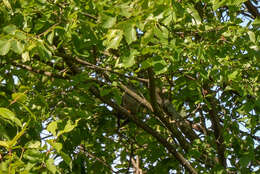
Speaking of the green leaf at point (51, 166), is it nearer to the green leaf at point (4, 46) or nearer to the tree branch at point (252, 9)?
the green leaf at point (4, 46)

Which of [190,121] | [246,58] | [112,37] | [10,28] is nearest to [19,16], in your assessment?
[10,28]

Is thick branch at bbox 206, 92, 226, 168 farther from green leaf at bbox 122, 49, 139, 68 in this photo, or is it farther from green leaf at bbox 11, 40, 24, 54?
green leaf at bbox 11, 40, 24, 54

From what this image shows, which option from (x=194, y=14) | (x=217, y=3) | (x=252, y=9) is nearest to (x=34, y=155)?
(x=194, y=14)

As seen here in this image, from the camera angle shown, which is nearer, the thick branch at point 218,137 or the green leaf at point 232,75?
the green leaf at point 232,75

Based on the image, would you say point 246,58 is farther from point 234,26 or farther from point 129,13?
point 129,13

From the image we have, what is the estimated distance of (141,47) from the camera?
116 inches

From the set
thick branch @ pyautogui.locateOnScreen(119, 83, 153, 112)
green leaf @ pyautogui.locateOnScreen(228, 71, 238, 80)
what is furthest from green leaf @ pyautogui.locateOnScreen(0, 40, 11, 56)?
thick branch @ pyautogui.locateOnScreen(119, 83, 153, 112)

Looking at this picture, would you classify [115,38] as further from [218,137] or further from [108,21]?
[218,137]

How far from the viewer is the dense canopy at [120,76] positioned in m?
2.49

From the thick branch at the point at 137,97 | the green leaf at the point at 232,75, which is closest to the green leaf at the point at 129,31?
the green leaf at the point at 232,75

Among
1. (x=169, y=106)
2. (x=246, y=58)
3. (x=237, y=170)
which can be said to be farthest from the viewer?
(x=169, y=106)

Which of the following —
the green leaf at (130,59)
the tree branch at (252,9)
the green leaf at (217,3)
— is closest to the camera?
the green leaf at (130,59)

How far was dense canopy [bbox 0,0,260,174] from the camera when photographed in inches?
98.2

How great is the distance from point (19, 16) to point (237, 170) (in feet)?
8.59
